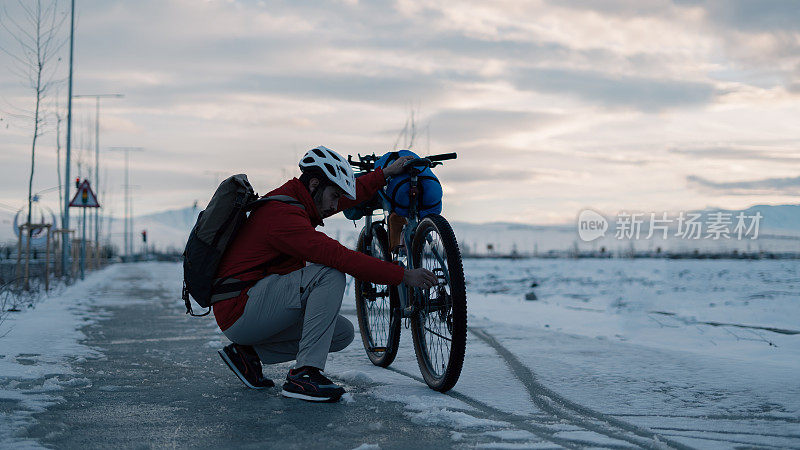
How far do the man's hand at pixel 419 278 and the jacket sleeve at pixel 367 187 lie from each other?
845 mm

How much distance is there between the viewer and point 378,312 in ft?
16.9

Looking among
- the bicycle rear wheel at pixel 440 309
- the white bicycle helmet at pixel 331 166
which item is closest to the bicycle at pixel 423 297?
the bicycle rear wheel at pixel 440 309

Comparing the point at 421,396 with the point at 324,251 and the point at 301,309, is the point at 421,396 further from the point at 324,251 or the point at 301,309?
the point at 324,251

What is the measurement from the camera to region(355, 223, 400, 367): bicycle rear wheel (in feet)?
15.2

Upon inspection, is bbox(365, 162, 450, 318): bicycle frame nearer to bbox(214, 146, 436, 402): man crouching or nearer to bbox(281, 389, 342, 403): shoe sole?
bbox(214, 146, 436, 402): man crouching

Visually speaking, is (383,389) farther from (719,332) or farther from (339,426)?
(719,332)

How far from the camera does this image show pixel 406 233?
14.2 feet

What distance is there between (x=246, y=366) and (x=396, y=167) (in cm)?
147

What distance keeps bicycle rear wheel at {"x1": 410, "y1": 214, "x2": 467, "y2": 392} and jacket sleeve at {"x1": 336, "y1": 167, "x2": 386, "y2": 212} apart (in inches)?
16.9

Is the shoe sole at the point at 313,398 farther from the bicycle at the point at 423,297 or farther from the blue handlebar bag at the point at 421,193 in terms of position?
the blue handlebar bag at the point at 421,193

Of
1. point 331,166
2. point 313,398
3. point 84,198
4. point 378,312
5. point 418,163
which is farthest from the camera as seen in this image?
point 84,198

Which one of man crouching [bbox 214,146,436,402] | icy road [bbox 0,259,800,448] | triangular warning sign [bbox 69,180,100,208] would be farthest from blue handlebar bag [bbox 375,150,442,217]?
triangular warning sign [bbox 69,180,100,208]

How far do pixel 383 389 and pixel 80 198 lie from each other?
16962 mm

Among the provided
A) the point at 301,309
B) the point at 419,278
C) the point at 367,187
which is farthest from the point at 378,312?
the point at 419,278
